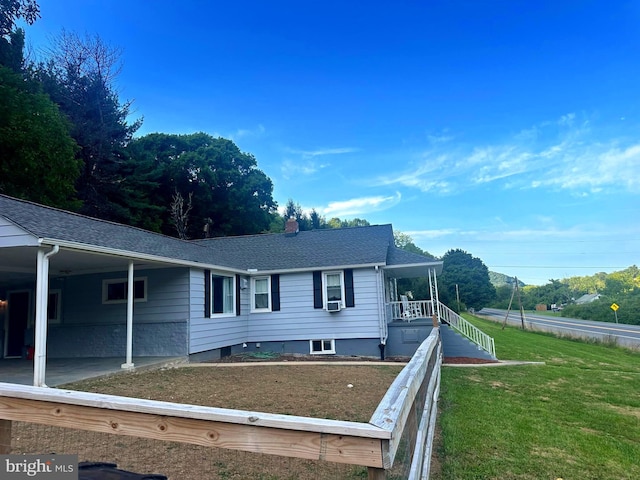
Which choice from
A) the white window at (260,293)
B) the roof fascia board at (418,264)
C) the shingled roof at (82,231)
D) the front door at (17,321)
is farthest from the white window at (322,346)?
the front door at (17,321)

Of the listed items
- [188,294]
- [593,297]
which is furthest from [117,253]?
[593,297]

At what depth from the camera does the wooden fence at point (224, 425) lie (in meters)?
1.28

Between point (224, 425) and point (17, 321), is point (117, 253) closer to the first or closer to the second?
point (17, 321)

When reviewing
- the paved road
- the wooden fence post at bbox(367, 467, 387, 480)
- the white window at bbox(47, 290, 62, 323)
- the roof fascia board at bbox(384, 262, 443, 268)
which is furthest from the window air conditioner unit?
the paved road

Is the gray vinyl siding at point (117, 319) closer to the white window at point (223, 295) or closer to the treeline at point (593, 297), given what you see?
the white window at point (223, 295)

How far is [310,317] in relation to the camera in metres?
12.6

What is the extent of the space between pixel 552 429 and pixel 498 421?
1.99ft

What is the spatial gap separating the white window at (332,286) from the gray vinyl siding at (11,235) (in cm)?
814

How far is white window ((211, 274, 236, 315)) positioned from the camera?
11508 mm

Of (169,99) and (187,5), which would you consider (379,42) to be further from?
(169,99)

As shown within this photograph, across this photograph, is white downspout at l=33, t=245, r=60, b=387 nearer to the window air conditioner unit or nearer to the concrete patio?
the concrete patio

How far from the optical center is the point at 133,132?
85.5ft

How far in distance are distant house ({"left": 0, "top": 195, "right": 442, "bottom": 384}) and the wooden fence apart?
6.00 metres

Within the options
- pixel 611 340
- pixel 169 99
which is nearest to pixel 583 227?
pixel 611 340
